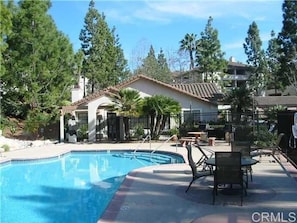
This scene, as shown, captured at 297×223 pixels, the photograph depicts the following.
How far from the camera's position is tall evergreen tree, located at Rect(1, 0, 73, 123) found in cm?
2750

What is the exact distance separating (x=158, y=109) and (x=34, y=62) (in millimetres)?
10273

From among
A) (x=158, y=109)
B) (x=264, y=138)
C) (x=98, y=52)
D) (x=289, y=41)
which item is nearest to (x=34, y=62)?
(x=158, y=109)

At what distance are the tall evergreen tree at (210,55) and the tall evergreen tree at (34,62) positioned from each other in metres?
25.5

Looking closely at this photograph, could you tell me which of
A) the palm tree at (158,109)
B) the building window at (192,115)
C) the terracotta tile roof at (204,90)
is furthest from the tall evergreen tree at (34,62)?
the terracotta tile roof at (204,90)

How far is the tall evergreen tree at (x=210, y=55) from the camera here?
50.9 metres

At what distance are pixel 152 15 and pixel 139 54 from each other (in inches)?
1557

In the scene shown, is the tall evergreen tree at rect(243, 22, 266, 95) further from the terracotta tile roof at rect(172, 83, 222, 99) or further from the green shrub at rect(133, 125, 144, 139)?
the green shrub at rect(133, 125, 144, 139)

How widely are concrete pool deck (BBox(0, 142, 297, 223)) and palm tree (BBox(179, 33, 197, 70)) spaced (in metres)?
47.8

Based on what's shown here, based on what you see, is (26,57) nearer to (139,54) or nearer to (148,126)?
(148,126)

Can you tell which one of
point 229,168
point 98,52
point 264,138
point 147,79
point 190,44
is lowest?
point 229,168

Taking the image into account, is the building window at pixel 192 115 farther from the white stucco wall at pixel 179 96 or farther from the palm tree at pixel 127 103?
the palm tree at pixel 127 103

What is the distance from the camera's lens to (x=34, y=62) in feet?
90.5

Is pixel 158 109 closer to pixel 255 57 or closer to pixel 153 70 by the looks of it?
pixel 153 70

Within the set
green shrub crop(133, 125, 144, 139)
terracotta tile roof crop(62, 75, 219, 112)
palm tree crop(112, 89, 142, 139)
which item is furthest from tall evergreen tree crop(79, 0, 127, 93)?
palm tree crop(112, 89, 142, 139)
